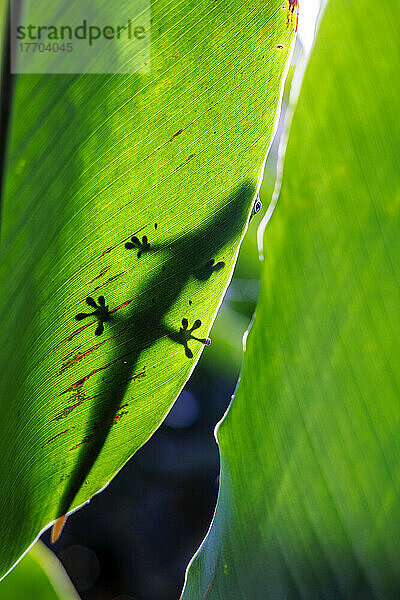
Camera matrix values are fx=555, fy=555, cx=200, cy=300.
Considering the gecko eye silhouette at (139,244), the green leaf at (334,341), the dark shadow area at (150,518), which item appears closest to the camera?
the green leaf at (334,341)

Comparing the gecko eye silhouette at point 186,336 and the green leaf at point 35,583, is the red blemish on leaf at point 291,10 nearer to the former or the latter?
the gecko eye silhouette at point 186,336

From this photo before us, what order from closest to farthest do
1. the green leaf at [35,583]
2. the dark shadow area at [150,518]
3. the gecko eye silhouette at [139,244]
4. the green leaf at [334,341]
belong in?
the green leaf at [334,341], the gecko eye silhouette at [139,244], the green leaf at [35,583], the dark shadow area at [150,518]

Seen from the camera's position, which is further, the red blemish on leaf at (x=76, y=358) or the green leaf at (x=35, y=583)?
the green leaf at (x=35, y=583)

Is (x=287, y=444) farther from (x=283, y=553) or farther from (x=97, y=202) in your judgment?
(x=97, y=202)

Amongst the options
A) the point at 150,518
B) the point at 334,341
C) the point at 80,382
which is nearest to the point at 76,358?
the point at 80,382

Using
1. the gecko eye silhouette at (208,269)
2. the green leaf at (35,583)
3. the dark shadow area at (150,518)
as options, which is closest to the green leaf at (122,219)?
the gecko eye silhouette at (208,269)

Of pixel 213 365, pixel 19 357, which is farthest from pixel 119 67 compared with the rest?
pixel 213 365

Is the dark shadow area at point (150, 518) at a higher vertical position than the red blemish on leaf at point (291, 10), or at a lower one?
lower

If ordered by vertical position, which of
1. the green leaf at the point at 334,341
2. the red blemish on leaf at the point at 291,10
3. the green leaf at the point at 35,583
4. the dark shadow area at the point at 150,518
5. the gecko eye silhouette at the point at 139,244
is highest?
the red blemish on leaf at the point at 291,10
